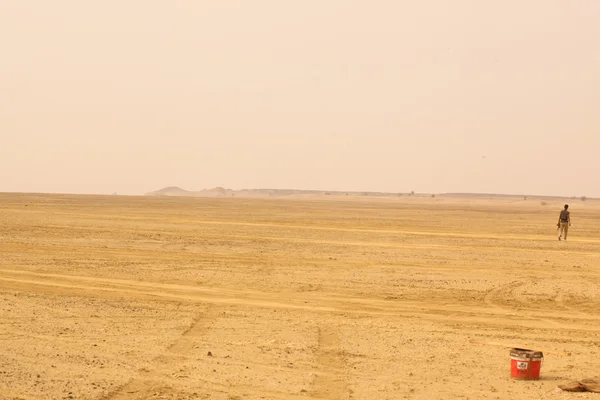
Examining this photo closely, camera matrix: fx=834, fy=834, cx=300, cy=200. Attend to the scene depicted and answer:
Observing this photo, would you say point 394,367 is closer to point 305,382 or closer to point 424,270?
point 305,382

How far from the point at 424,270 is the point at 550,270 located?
370 centimetres

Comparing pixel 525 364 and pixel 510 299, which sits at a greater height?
pixel 525 364

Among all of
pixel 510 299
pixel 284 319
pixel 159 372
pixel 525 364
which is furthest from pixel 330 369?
pixel 510 299

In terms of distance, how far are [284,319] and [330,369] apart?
12.7ft

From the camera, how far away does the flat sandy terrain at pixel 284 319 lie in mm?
9555

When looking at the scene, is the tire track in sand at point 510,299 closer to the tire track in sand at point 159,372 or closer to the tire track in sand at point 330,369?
the tire track in sand at point 330,369

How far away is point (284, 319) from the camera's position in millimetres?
14117

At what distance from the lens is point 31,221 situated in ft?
131

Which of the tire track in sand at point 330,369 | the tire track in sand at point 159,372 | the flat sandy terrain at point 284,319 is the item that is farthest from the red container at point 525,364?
the tire track in sand at point 159,372

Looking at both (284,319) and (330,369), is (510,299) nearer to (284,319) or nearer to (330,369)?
(284,319)

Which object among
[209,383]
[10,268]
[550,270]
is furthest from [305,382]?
[550,270]

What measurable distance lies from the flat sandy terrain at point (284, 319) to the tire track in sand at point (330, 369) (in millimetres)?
28

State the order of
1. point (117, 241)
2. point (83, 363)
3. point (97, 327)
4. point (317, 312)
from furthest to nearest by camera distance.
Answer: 1. point (117, 241)
2. point (317, 312)
3. point (97, 327)
4. point (83, 363)

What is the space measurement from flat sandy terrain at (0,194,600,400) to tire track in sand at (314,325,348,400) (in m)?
0.03
